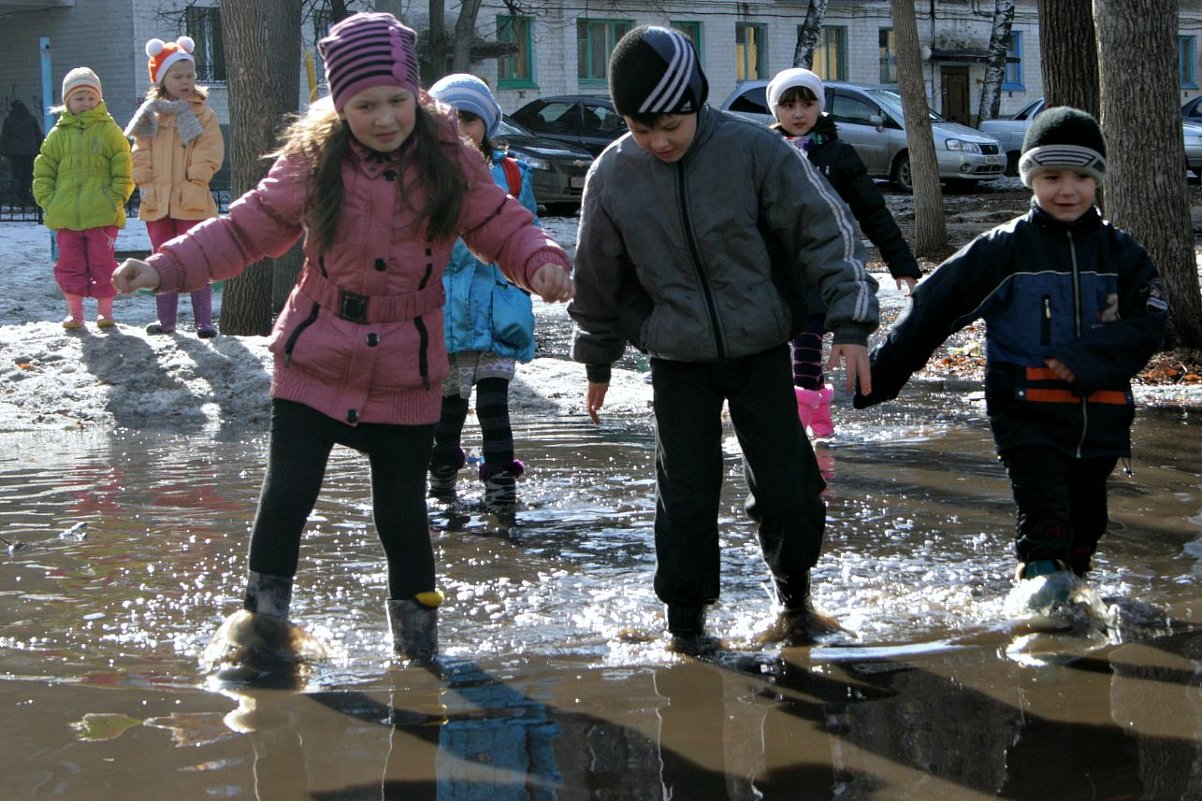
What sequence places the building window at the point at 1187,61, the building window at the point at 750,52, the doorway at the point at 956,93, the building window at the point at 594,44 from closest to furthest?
1. the building window at the point at 594,44
2. the building window at the point at 750,52
3. the doorway at the point at 956,93
4. the building window at the point at 1187,61

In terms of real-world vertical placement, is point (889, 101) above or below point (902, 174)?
above

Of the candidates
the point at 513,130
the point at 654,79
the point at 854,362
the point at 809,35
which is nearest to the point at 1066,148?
the point at 854,362

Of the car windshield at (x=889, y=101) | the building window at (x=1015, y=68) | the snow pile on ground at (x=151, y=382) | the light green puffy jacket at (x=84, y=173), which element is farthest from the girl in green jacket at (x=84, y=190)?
the building window at (x=1015, y=68)

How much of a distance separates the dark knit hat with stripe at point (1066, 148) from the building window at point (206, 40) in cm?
2905

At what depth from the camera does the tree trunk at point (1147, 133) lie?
8.94 metres

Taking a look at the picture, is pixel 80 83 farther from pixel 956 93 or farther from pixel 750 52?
pixel 956 93

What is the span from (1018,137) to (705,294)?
83.2 ft

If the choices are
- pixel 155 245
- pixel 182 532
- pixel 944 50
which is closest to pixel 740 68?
pixel 944 50

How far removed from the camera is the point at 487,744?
3410 millimetres

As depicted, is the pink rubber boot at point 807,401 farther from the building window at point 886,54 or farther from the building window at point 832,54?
the building window at point 886,54

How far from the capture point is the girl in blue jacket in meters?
5.79

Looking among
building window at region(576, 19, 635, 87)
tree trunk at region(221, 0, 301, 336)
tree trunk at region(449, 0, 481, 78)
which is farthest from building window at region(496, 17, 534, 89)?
tree trunk at region(221, 0, 301, 336)

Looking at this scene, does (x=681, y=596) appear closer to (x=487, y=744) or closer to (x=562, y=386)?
(x=487, y=744)

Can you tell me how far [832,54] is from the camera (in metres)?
41.4
